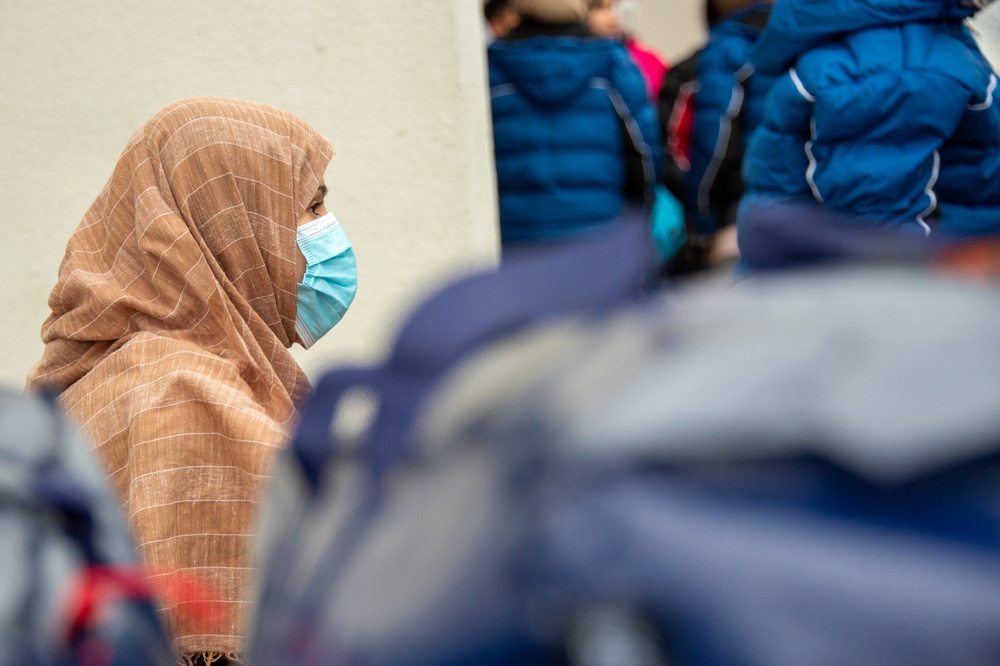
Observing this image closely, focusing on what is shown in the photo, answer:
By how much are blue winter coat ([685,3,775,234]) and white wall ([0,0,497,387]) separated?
68 centimetres

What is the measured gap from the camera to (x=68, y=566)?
2.20ft

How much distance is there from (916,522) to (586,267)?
171mm

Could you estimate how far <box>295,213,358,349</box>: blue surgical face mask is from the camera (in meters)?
2.26

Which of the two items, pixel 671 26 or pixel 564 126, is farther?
pixel 671 26

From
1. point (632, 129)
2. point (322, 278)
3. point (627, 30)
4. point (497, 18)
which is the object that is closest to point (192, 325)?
point (322, 278)

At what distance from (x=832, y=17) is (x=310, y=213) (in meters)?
1.13

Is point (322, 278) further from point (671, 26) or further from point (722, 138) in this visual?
point (671, 26)

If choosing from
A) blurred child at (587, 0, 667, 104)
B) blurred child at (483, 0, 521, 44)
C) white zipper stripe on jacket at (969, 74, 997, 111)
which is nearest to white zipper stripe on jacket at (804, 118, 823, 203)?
white zipper stripe on jacket at (969, 74, 997, 111)

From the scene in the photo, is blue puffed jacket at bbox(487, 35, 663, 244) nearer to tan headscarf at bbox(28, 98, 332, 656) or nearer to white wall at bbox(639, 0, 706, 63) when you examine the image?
tan headscarf at bbox(28, 98, 332, 656)

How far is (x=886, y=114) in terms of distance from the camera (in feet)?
7.89

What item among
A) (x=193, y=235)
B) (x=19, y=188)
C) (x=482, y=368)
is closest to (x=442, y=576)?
(x=482, y=368)

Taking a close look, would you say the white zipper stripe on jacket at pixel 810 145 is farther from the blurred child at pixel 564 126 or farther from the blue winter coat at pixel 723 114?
the blurred child at pixel 564 126

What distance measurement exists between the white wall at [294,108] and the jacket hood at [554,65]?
12cm

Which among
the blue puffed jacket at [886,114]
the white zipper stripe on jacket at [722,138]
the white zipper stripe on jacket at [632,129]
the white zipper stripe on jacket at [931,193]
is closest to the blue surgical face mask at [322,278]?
the blue puffed jacket at [886,114]
